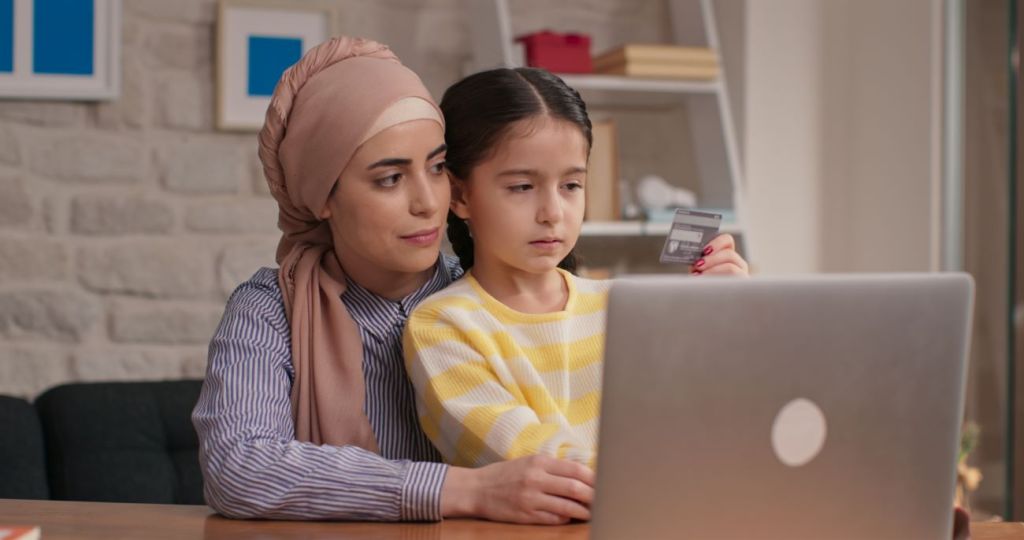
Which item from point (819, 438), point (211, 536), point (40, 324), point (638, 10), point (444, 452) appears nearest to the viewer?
point (819, 438)

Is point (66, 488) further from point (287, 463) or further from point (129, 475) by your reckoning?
point (287, 463)

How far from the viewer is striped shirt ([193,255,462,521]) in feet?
4.78

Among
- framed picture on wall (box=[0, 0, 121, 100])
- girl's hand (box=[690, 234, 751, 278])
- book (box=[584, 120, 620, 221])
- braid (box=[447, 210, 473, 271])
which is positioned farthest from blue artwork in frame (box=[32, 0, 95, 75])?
girl's hand (box=[690, 234, 751, 278])

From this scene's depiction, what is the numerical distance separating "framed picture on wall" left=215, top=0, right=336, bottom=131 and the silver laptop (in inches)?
93.4

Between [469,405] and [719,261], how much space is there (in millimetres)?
395

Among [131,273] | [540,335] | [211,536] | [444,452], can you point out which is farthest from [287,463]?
[131,273]

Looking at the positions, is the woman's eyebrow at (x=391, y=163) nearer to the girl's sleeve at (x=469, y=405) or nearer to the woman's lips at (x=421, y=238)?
the woman's lips at (x=421, y=238)

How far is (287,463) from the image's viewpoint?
147cm

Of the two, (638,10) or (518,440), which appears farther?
(638,10)

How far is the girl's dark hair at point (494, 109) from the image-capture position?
1.68m

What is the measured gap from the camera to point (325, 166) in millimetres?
1672

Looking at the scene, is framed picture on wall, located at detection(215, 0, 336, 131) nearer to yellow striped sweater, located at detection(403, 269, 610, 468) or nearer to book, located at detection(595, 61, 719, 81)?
book, located at detection(595, 61, 719, 81)

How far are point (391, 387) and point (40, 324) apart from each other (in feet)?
5.47

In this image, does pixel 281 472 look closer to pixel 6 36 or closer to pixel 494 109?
pixel 494 109
